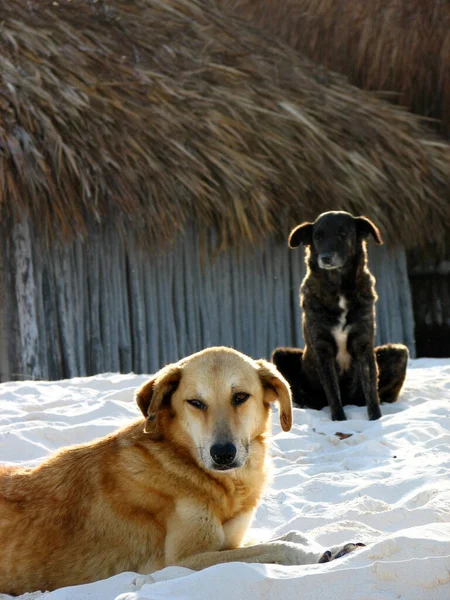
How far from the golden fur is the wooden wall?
5.97 m

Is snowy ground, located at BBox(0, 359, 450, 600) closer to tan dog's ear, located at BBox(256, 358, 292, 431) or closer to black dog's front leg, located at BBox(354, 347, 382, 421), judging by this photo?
black dog's front leg, located at BBox(354, 347, 382, 421)

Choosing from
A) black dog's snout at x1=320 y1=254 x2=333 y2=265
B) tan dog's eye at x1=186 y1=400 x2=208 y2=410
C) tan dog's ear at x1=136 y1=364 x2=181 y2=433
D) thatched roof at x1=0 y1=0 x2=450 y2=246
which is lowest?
tan dog's eye at x1=186 y1=400 x2=208 y2=410

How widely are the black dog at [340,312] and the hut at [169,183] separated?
9.40 ft

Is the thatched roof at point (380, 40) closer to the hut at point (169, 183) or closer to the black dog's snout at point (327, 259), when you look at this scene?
the hut at point (169, 183)

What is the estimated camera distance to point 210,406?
378 centimetres

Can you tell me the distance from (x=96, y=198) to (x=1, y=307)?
159cm

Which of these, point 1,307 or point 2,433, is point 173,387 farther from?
point 1,307

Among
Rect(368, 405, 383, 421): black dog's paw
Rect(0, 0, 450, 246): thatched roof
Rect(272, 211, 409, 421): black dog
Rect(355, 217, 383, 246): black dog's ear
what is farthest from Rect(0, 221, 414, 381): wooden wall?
Rect(368, 405, 383, 421): black dog's paw

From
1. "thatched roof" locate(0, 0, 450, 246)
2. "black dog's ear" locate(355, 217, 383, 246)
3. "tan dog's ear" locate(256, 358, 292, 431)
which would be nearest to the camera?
"tan dog's ear" locate(256, 358, 292, 431)

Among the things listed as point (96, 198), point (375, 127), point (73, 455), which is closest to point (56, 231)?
point (96, 198)

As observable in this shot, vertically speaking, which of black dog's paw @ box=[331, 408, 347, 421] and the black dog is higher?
the black dog

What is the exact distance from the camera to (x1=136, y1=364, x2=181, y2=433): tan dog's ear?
149 inches

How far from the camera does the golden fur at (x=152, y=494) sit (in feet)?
11.9

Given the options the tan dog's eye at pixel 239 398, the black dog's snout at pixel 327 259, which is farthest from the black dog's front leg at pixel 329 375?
the tan dog's eye at pixel 239 398
